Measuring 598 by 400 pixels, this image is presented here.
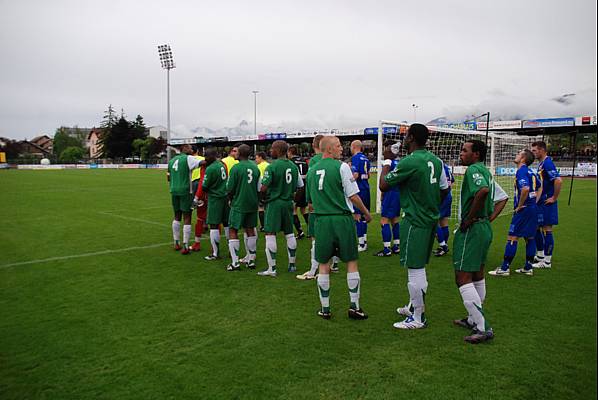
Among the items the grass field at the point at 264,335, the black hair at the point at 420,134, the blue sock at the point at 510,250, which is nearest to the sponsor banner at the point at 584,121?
the grass field at the point at 264,335

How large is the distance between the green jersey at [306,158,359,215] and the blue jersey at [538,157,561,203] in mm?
4434

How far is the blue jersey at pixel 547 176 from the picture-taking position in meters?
7.53

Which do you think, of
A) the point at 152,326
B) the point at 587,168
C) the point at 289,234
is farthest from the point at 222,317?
the point at 587,168

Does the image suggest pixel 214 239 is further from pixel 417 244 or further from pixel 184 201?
pixel 417 244

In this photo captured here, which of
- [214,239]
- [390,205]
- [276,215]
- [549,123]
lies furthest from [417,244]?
[549,123]

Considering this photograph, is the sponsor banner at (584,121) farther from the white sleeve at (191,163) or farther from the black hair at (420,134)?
the black hair at (420,134)

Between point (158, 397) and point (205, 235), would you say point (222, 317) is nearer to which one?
point (158, 397)

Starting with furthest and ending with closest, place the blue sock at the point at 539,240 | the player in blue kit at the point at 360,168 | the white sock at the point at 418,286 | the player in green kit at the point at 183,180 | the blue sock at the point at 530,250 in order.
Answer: the player in green kit at the point at 183,180 → the player in blue kit at the point at 360,168 → the blue sock at the point at 539,240 → the blue sock at the point at 530,250 → the white sock at the point at 418,286

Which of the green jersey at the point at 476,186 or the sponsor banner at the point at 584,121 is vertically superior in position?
the sponsor banner at the point at 584,121

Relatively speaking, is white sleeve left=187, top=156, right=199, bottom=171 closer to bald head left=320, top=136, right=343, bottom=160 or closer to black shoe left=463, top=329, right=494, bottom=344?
bald head left=320, top=136, right=343, bottom=160

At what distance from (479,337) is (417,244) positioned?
1181 mm

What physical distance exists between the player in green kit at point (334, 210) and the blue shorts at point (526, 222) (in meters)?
3.48

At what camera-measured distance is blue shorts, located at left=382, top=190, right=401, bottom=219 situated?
8578mm

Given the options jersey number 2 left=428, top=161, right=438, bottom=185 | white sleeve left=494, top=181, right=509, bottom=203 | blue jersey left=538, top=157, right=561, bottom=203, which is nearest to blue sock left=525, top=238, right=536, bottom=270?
blue jersey left=538, top=157, right=561, bottom=203
